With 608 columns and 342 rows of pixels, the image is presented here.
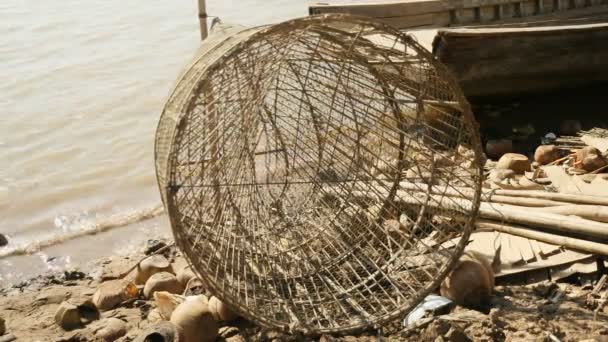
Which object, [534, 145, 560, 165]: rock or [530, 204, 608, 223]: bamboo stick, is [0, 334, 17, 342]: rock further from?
[534, 145, 560, 165]: rock

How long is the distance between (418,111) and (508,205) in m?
0.83

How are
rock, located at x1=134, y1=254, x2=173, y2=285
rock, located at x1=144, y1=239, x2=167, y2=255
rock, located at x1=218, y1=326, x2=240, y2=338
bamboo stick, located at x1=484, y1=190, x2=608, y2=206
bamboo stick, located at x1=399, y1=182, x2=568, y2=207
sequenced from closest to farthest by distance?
1. rock, located at x1=218, y1=326, x2=240, y2=338
2. bamboo stick, located at x1=484, y1=190, x2=608, y2=206
3. bamboo stick, located at x1=399, y1=182, x2=568, y2=207
4. rock, located at x1=134, y1=254, x2=173, y2=285
5. rock, located at x1=144, y1=239, x2=167, y2=255

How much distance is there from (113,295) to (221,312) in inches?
42.4

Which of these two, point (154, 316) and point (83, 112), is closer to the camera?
point (154, 316)

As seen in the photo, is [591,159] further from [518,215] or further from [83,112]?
[83,112]

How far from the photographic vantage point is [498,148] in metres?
5.47

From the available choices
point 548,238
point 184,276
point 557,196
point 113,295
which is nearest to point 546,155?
point 557,196

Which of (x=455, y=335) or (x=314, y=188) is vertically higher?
(x=314, y=188)

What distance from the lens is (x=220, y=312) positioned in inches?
136

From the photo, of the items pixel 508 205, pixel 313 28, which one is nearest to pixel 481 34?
pixel 508 205

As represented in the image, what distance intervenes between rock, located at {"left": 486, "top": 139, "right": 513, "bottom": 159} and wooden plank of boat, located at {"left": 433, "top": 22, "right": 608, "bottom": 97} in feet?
2.00

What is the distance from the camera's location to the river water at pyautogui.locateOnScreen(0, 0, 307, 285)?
20.1ft

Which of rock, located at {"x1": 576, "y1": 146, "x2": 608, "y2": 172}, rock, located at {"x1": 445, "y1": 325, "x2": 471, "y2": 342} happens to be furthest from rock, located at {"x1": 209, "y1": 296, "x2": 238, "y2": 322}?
rock, located at {"x1": 576, "y1": 146, "x2": 608, "y2": 172}

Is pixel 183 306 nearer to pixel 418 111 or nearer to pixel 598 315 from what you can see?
pixel 418 111
